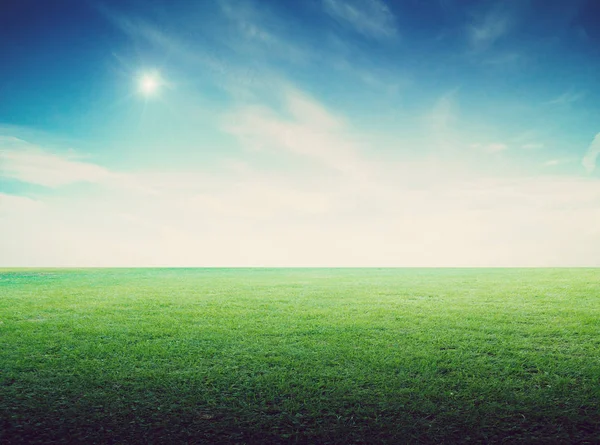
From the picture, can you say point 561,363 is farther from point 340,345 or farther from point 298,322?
point 298,322

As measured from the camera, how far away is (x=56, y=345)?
9.19 m

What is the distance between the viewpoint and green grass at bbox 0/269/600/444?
5312 mm

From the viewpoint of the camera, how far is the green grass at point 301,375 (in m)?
5.31

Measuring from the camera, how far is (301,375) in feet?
23.4

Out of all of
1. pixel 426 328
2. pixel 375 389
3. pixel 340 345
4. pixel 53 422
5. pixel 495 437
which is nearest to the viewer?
pixel 495 437

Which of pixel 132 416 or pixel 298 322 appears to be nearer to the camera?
pixel 132 416

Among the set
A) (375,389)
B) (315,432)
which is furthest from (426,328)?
(315,432)

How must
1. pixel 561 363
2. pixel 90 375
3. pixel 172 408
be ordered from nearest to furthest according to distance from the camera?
pixel 172 408, pixel 90 375, pixel 561 363

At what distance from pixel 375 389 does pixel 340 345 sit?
8.26 feet

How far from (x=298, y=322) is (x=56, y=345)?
620 cm

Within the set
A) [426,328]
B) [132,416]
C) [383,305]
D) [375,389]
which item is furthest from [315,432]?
[383,305]

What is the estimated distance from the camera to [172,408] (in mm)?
5898

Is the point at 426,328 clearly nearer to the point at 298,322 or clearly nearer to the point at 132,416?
the point at 298,322

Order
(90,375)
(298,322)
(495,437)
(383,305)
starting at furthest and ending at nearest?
(383,305), (298,322), (90,375), (495,437)
